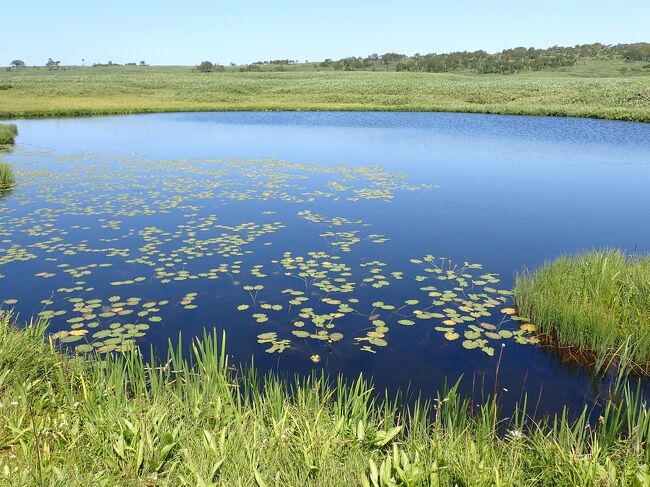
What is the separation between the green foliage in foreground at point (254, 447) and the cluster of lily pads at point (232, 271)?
1.74 metres

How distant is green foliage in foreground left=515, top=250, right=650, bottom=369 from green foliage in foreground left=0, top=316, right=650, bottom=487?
84.6 inches

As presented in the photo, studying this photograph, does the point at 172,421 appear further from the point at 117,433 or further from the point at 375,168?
the point at 375,168

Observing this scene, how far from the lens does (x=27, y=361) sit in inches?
→ 189

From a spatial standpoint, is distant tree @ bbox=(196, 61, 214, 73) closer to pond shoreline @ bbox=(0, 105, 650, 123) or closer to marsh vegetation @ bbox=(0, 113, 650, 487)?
pond shoreline @ bbox=(0, 105, 650, 123)

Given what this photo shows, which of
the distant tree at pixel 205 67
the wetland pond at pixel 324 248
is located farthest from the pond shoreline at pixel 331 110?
the distant tree at pixel 205 67

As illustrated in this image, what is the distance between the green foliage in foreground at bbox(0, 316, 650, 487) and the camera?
10.5 feet

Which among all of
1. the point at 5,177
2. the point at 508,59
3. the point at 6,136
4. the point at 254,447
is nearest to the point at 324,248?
the point at 254,447

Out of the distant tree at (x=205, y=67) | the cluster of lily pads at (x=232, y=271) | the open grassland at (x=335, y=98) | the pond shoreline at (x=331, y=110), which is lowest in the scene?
the cluster of lily pads at (x=232, y=271)

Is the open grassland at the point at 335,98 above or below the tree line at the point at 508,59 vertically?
below

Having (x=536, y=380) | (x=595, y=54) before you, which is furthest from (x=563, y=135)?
(x=595, y=54)

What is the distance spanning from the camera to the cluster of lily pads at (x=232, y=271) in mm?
6441

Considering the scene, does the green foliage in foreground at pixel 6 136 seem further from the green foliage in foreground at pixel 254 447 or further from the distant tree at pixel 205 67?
the distant tree at pixel 205 67

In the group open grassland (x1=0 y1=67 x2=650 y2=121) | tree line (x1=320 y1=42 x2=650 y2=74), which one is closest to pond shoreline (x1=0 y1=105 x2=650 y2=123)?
open grassland (x1=0 y1=67 x2=650 y2=121)

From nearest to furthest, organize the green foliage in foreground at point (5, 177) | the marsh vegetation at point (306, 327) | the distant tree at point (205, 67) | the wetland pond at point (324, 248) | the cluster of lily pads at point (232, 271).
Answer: the marsh vegetation at point (306, 327)
the wetland pond at point (324, 248)
the cluster of lily pads at point (232, 271)
the green foliage in foreground at point (5, 177)
the distant tree at point (205, 67)
